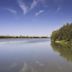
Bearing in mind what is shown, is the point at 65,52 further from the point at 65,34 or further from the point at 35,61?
the point at 65,34

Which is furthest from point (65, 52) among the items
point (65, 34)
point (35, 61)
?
point (65, 34)

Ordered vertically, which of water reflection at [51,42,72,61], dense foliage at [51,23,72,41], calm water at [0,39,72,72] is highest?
dense foliage at [51,23,72,41]

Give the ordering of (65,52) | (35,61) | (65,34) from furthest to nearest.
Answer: (65,34), (65,52), (35,61)

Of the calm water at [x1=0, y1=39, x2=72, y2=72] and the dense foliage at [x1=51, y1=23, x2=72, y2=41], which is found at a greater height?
the dense foliage at [x1=51, y1=23, x2=72, y2=41]

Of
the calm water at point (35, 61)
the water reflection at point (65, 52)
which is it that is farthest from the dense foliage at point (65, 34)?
the calm water at point (35, 61)

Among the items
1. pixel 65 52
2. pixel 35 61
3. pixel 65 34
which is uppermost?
pixel 65 34

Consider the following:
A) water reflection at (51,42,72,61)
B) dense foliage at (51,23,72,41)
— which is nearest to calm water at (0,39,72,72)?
water reflection at (51,42,72,61)

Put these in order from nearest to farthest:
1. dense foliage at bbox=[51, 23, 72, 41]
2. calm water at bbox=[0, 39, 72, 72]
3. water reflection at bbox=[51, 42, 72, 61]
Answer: calm water at bbox=[0, 39, 72, 72] < water reflection at bbox=[51, 42, 72, 61] < dense foliage at bbox=[51, 23, 72, 41]

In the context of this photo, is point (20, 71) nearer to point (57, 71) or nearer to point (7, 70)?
point (7, 70)

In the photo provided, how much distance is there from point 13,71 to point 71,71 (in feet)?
16.3

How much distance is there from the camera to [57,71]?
14266 millimetres

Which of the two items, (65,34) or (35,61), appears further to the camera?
(65,34)

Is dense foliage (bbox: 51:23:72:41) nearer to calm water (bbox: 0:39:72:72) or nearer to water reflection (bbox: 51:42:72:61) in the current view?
water reflection (bbox: 51:42:72:61)

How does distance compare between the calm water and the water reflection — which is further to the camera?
the water reflection
